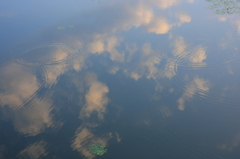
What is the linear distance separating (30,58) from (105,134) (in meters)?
6.47

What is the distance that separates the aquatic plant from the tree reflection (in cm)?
1233

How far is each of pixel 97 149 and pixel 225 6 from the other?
13.6 m

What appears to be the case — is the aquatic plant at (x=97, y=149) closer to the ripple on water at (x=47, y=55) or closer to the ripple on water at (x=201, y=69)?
the ripple on water at (x=201, y=69)

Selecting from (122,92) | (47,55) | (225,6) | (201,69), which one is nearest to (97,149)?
(122,92)

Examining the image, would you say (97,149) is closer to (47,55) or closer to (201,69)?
(201,69)

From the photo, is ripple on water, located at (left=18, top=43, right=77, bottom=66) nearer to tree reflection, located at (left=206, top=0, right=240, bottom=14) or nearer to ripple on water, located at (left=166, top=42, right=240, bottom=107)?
ripple on water, located at (left=166, top=42, right=240, bottom=107)

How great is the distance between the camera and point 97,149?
663 centimetres

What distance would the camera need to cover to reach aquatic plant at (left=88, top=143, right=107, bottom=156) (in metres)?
6.54

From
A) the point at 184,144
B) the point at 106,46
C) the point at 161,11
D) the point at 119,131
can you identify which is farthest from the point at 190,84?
the point at 161,11

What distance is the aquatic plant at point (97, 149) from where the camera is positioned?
21.4 ft

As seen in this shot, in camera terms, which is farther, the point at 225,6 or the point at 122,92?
the point at 225,6

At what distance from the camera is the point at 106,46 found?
37.8 feet

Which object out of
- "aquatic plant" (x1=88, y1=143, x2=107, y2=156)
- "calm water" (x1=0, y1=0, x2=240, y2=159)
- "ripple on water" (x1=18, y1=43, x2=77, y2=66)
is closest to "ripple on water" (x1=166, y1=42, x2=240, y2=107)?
"calm water" (x1=0, y1=0, x2=240, y2=159)

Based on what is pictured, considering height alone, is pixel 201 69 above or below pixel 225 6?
below
